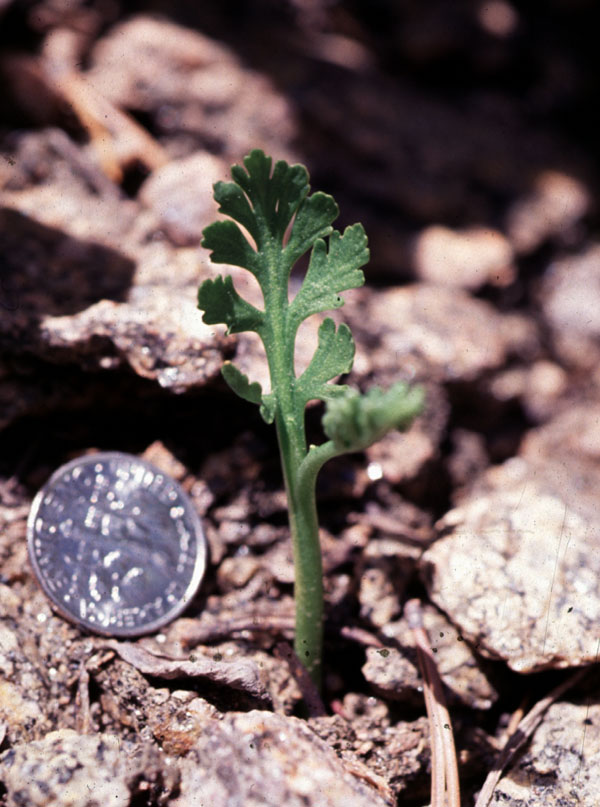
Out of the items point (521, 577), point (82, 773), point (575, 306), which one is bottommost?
point (82, 773)

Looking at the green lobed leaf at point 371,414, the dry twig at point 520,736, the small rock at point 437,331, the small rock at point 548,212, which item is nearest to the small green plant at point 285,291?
the green lobed leaf at point 371,414

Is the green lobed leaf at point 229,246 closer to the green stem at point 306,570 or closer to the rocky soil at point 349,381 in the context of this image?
the green stem at point 306,570

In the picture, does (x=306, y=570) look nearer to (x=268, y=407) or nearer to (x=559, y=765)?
(x=268, y=407)

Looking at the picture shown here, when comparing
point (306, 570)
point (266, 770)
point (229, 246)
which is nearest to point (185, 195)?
point (229, 246)

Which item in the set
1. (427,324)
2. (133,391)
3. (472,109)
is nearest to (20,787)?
(133,391)

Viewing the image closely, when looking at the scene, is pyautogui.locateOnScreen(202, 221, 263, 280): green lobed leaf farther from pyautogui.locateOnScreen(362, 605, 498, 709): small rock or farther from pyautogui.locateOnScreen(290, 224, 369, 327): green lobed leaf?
pyautogui.locateOnScreen(362, 605, 498, 709): small rock

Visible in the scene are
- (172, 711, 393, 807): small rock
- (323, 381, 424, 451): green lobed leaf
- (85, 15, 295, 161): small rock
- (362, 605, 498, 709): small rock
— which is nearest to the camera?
(323, 381, 424, 451): green lobed leaf

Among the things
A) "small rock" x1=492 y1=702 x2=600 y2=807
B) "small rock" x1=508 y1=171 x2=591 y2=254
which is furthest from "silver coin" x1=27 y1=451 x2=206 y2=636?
"small rock" x1=508 y1=171 x2=591 y2=254
